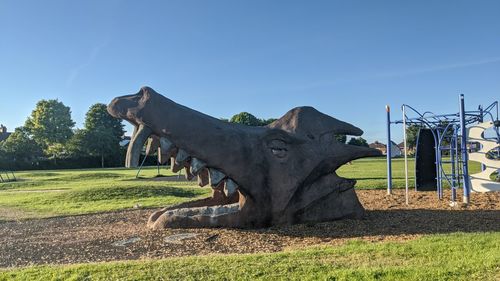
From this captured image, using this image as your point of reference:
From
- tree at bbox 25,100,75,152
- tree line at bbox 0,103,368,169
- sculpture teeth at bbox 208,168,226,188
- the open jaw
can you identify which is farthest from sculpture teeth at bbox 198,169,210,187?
tree at bbox 25,100,75,152

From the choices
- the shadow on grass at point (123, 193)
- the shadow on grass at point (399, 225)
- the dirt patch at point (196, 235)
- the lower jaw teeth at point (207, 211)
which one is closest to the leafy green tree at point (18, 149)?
the shadow on grass at point (123, 193)

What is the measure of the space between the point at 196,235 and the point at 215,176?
877 mm

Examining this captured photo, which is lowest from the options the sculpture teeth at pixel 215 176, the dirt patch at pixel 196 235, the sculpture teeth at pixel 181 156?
the dirt patch at pixel 196 235

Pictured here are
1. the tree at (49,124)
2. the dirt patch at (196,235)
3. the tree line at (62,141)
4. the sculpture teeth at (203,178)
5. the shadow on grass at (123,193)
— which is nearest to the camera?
the dirt patch at (196,235)

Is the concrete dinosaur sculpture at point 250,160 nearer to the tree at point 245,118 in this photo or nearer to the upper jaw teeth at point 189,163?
the upper jaw teeth at point 189,163

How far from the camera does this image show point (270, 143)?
24.1 feet

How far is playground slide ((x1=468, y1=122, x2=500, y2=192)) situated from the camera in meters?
12.7

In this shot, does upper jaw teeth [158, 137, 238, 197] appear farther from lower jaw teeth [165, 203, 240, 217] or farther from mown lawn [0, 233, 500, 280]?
mown lawn [0, 233, 500, 280]

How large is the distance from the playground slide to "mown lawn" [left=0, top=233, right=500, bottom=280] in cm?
791

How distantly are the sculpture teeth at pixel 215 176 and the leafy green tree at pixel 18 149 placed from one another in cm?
5399

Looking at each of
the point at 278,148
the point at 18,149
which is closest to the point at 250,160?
the point at 278,148

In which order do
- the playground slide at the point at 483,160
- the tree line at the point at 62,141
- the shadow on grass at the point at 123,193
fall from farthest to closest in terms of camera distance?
the tree line at the point at 62,141 < the shadow on grass at the point at 123,193 < the playground slide at the point at 483,160

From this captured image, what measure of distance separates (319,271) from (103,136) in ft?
194

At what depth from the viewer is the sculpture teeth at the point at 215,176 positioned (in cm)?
676
